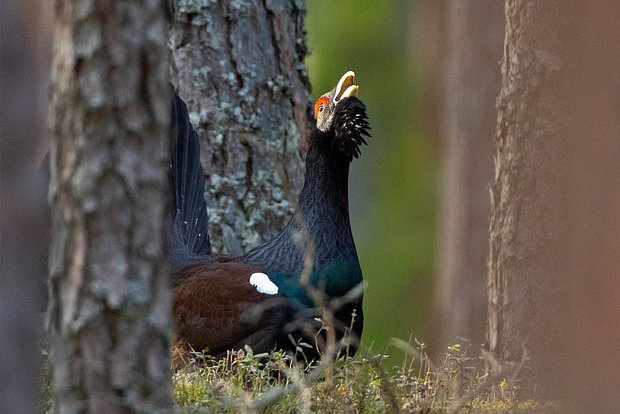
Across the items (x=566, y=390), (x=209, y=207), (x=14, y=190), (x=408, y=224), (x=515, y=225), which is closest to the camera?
(x=566, y=390)

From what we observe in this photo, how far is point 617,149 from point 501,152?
7.44 feet

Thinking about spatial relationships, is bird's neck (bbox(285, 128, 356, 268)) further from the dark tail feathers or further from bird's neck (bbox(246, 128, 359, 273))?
the dark tail feathers

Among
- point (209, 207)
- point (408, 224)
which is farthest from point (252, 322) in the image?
point (408, 224)

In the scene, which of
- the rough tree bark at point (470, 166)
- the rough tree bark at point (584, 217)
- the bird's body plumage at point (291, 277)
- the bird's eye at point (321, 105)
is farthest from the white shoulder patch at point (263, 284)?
the rough tree bark at point (470, 166)

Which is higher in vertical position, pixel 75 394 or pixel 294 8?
pixel 294 8

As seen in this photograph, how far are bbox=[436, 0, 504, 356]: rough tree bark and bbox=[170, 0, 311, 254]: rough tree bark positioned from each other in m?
2.25

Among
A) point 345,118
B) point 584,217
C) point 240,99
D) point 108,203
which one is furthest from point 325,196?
point 584,217

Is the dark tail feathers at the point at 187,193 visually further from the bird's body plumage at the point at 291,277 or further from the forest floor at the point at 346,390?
the forest floor at the point at 346,390

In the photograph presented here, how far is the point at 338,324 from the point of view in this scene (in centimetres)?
494

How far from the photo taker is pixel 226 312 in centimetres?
530

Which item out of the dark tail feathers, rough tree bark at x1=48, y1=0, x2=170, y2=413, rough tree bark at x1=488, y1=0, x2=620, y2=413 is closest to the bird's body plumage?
the dark tail feathers

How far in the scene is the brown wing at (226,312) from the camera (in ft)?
16.8

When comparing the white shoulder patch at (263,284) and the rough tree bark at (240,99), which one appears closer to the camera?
the white shoulder patch at (263,284)

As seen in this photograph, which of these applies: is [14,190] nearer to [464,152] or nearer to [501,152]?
[501,152]
